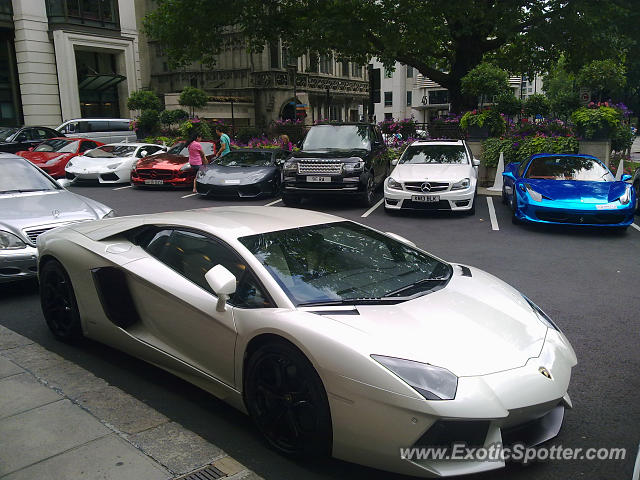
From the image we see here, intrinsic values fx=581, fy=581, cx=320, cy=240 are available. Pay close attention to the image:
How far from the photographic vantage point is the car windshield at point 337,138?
13.5 m

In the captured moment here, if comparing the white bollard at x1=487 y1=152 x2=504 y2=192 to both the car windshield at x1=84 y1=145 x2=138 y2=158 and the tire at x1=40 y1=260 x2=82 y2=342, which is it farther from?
the tire at x1=40 y1=260 x2=82 y2=342

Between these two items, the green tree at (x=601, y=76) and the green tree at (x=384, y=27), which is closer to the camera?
the green tree at (x=601, y=76)

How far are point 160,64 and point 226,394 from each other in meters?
44.2

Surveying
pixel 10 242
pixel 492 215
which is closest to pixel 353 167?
pixel 492 215

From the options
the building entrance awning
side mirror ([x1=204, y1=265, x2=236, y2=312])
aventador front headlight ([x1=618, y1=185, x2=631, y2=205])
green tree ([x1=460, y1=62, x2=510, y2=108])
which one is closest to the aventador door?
side mirror ([x1=204, y1=265, x2=236, y2=312])

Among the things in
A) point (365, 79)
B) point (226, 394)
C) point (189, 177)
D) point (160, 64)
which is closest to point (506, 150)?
A: point (189, 177)

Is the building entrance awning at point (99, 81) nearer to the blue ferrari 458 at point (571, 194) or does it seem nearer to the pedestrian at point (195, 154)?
the pedestrian at point (195, 154)

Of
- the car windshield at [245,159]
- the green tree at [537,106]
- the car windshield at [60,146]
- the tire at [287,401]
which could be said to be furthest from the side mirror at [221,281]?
the car windshield at [60,146]

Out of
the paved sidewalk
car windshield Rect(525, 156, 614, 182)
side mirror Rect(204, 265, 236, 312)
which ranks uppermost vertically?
side mirror Rect(204, 265, 236, 312)

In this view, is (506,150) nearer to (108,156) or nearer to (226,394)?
(108,156)

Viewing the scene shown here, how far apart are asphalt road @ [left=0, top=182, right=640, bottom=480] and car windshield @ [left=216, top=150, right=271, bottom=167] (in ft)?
15.1

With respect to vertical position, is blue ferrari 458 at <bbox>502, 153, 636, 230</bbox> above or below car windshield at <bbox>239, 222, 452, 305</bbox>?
below

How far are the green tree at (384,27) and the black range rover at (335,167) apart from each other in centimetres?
566

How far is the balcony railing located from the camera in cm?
3128
